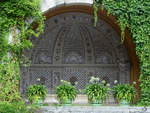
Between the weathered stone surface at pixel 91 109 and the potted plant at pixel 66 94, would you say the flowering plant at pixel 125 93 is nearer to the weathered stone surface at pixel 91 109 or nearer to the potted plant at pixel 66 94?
the weathered stone surface at pixel 91 109

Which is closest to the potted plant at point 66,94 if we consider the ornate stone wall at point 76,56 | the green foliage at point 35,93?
the green foliage at point 35,93

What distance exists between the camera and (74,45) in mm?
9219

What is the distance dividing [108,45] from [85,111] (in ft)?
11.5

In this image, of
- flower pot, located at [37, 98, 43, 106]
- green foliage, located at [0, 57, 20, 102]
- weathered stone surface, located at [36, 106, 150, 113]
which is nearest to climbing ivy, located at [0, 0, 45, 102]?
green foliage, located at [0, 57, 20, 102]

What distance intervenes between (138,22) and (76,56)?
309cm

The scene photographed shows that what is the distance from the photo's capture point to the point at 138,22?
22.1 feet

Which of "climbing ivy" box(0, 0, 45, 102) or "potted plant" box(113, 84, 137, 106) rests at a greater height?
"climbing ivy" box(0, 0, 45, 102)

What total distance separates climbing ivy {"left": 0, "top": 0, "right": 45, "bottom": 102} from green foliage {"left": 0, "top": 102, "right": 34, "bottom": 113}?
255 mm

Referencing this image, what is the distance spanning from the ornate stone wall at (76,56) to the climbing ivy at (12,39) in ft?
8.24

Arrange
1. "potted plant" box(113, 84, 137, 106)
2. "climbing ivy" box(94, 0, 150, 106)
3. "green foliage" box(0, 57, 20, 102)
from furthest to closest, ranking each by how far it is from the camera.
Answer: "climbing ivy" box(94, 0, 150, 106), "potted plant" box(113, 84, 137, 106), "green foliage" box(0, 57, 20, 102)

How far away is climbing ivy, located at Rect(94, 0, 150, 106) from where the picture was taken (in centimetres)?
672

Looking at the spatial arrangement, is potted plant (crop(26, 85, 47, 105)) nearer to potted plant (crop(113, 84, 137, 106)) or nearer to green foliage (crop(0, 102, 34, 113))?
green foliage (crop(0, 102, 34, 113))

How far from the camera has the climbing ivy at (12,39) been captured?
6070 mm

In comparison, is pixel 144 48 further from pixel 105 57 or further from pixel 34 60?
pixel 34 60
